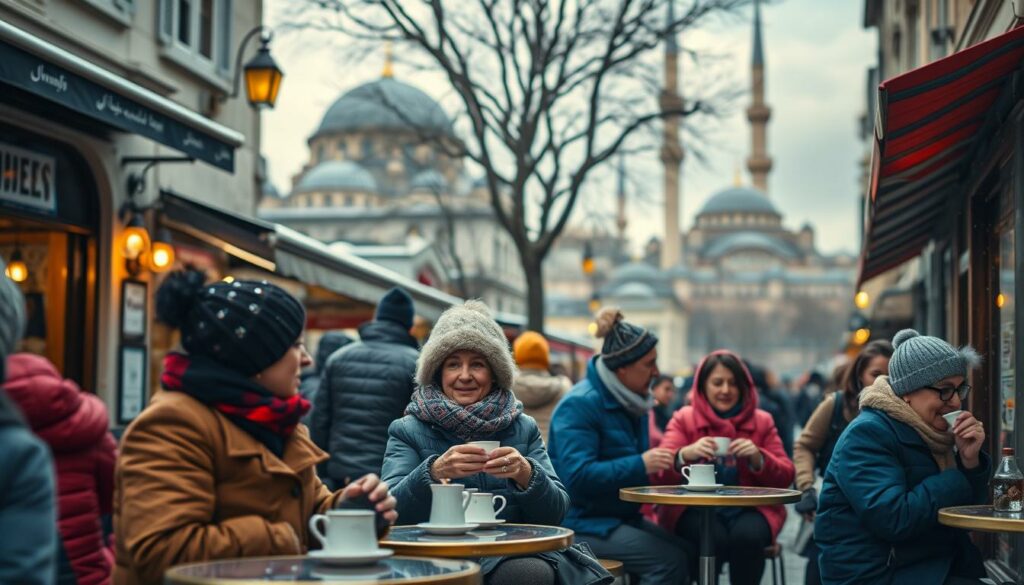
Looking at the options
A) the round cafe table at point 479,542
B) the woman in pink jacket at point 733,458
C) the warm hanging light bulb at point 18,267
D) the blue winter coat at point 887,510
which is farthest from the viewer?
the warm hanging light bulb at point 18,267

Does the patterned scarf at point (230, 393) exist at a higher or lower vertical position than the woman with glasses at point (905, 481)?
higher

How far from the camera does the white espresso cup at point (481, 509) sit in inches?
197

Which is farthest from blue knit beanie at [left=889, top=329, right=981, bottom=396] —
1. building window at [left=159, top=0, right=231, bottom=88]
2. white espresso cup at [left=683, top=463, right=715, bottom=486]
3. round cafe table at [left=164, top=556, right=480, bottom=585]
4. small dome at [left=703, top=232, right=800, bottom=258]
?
small dome at [left=703, top=232, right=800, bottom=258]

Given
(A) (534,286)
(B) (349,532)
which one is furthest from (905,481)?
(A) (534,286)

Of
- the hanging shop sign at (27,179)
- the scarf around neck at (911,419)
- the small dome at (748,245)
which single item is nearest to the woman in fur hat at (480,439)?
the scarf around neck at (911,419)

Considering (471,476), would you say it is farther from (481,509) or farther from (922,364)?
(922,364)

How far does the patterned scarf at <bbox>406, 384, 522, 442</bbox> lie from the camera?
5.71m

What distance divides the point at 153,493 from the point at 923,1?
1534cm

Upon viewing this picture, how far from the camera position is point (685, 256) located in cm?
17150

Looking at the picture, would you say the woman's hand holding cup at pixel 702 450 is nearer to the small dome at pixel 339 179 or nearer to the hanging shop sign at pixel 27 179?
the hanging shop sign at pixel 27 179

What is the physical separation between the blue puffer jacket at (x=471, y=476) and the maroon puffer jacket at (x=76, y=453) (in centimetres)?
146

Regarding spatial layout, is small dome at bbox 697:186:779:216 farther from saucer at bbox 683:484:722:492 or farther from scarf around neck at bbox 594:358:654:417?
saucer at bbox 683:484:722:492

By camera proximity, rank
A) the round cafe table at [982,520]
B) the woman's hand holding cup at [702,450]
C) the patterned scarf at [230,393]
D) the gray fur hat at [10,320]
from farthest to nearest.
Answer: the woman's hand holding cup at [702,450]
the round cafe table at [982,520]
the patterned scarf at [230,393]
the gray fur hat at [10,320]

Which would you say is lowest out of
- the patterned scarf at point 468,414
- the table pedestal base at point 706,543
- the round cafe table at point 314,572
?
the table pedestal base at point 706,543
